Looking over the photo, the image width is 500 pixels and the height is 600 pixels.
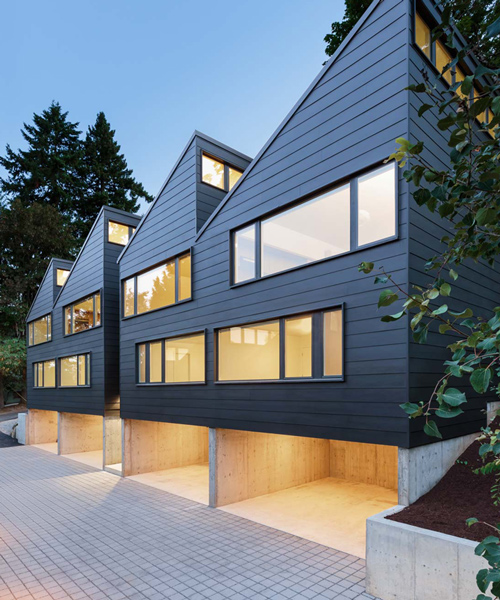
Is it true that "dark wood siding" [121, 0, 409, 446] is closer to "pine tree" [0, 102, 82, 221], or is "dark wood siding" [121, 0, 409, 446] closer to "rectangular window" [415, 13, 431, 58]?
"rectangular window" [415, 13, 431, 58]

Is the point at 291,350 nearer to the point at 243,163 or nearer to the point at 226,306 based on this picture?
the point at 226,306

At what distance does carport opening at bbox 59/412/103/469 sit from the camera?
620 inches

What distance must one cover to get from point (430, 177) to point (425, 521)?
4.37 m

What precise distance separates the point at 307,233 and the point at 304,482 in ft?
→ 19.9

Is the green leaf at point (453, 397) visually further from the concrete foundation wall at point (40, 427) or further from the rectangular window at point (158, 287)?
the concrete foundation wall at point (40, 427)

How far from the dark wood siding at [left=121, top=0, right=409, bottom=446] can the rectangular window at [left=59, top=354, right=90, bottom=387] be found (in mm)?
6608

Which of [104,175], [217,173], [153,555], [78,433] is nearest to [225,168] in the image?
[217,173]

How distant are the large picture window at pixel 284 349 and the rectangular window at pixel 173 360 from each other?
2.81 ft

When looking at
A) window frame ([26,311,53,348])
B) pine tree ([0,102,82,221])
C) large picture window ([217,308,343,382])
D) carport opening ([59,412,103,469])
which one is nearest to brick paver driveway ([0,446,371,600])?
large picture window ([217,308,343,382])

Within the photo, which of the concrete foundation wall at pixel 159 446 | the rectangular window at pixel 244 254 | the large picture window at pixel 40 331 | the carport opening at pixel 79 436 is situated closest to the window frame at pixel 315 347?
the rectangular window at pixel 244 254

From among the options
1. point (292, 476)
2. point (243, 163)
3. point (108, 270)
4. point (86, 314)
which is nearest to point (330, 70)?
point (243, 163)

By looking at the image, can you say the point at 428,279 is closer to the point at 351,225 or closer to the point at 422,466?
the point at 351,225

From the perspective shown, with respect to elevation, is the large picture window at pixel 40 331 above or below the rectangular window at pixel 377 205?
below

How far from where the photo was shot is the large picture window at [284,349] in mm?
6684
